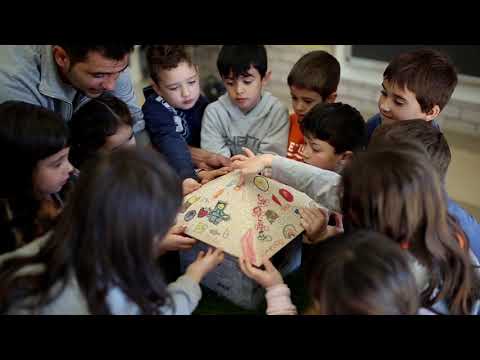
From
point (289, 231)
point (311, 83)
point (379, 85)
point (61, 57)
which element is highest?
point (61, 57)

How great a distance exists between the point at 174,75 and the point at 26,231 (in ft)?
2.16

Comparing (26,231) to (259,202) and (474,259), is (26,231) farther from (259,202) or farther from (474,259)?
(474,259)

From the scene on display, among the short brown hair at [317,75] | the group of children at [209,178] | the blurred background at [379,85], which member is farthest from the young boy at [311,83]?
the blurred background at [379,85]

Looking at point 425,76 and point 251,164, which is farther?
point 425,76

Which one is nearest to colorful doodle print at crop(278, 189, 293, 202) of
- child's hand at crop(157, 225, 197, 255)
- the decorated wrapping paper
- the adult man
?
the decorated wrapping paper

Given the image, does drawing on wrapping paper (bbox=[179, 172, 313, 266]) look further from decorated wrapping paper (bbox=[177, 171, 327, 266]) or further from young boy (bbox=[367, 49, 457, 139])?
young boy (bbox=[367, 49, 457, 139])

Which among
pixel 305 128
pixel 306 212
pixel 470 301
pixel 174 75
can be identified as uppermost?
pixel 174 75

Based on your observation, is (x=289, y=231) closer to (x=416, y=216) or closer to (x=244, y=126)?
(x=416, y=216)

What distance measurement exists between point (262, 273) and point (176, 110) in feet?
2.60

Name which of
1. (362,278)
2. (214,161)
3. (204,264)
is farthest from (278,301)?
(214,161)

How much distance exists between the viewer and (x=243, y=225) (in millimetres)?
1103

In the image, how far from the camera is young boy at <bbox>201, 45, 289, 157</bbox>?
159 centimetres

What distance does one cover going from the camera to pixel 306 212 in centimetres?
117
